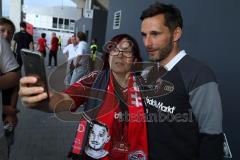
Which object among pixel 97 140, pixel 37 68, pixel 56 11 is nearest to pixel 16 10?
pixel 56 11

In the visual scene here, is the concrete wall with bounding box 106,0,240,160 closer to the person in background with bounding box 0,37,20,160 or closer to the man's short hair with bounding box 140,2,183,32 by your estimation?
the man's short hair with bounding box 140,2,183,32

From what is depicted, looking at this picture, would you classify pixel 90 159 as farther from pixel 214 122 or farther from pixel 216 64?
pixel 216 64

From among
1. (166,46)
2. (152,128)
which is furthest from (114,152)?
(166,46)

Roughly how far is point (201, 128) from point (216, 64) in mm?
2590

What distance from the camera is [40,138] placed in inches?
185

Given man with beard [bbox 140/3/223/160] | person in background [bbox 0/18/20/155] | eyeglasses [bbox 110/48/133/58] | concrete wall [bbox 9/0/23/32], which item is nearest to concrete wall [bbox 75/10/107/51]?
concrete wall [bbox 9/0/23/32]

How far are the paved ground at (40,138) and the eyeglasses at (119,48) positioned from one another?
205 centimetres

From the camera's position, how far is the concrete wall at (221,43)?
12.0 ft

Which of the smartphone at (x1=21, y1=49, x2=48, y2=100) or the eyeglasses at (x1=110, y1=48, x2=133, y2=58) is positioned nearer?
the smartphone at (x1=21, y1=49, x2=48, y2=100)

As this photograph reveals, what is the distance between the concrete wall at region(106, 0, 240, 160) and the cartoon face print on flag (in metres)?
2.35

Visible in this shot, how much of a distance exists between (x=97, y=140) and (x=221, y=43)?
282cm

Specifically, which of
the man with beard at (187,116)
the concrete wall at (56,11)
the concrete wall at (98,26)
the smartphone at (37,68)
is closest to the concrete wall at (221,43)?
the man with beard at (187,116)

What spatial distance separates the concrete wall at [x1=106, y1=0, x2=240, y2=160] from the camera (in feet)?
12.0

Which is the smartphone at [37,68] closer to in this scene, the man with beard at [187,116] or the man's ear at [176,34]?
the man with beard at [187,116]
